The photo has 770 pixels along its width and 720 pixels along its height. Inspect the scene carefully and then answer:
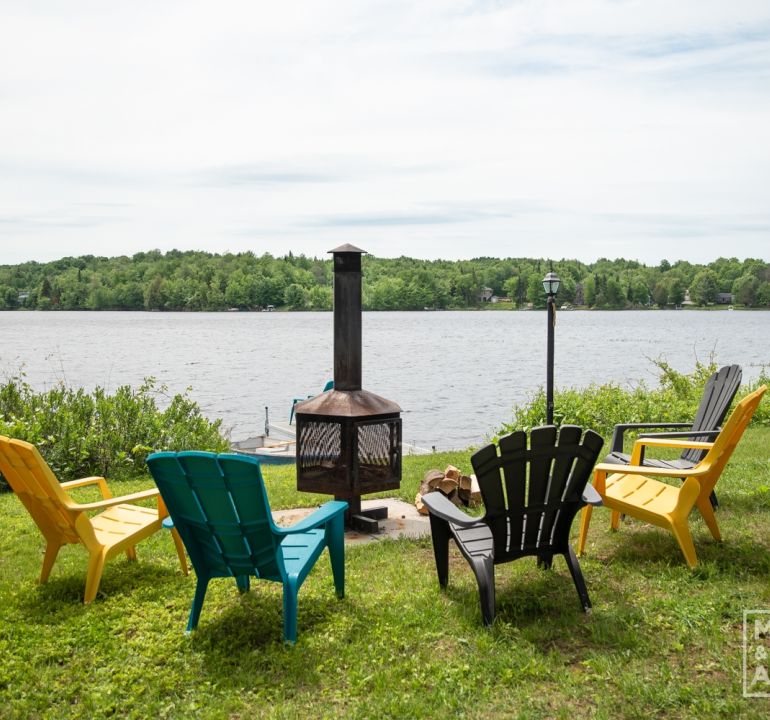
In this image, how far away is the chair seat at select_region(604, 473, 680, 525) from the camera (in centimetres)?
469

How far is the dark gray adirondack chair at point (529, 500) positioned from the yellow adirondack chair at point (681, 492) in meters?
0.66

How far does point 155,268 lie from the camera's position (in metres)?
84.3

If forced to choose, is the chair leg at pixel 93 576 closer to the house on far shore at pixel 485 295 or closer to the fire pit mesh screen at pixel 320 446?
the fire pit mesh screen at pixel 320 446

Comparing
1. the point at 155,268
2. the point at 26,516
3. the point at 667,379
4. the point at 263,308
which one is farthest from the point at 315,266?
the point at 26,516

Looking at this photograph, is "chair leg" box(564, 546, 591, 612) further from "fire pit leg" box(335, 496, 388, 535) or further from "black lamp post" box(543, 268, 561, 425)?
"black lamp post" box(543, 268, 561, 425)

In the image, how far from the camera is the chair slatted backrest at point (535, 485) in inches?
153

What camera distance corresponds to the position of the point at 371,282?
8006 centimetres

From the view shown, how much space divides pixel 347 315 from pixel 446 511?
2.06 m

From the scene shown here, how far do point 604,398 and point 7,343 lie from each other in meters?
61.8

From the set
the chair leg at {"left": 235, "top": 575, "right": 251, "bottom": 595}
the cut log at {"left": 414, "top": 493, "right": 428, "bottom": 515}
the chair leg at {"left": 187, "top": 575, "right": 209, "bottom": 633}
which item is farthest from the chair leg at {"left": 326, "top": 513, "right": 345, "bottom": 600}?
the cut log at {"left": 414, "top": 493, "right": 428, "bottom": 515}

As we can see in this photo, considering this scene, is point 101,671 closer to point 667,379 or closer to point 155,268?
point 667,379

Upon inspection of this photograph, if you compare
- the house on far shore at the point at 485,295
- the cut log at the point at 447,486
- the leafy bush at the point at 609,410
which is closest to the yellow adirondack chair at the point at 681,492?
the cut log at the point at 447,486

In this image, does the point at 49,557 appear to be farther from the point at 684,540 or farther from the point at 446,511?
the point at 684,540

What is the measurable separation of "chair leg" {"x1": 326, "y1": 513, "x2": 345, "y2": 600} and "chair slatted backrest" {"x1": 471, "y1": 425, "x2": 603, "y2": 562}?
33.7 inches
